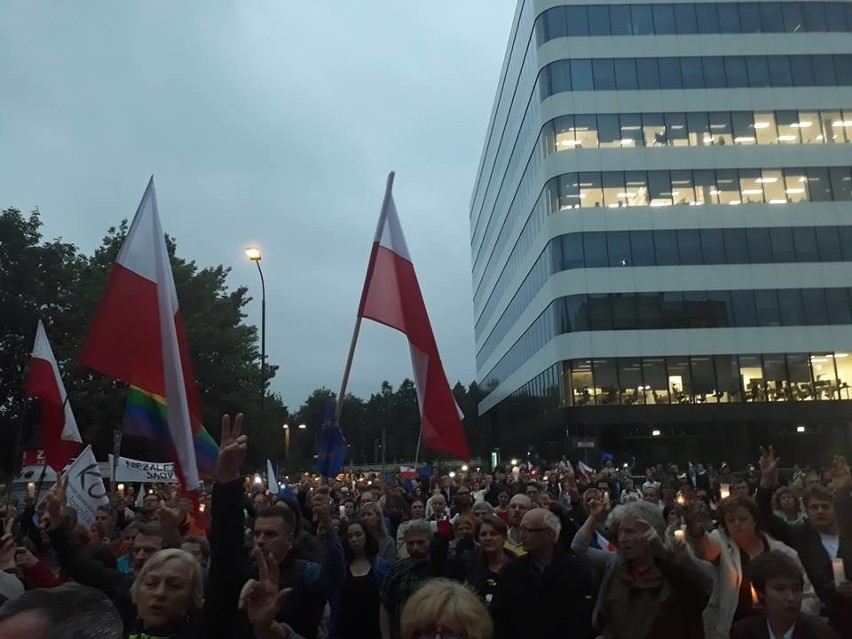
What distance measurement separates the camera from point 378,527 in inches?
269

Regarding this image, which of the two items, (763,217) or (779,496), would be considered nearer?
(779,496)

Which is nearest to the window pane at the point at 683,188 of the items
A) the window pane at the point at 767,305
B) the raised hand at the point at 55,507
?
the window pane at the point at 767,305

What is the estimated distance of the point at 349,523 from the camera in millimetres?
6500

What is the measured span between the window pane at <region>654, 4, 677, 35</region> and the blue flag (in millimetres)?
39664

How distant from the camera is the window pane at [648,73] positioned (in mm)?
40969

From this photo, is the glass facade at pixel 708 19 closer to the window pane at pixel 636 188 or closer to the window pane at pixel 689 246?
the window pane at pixel 636 188

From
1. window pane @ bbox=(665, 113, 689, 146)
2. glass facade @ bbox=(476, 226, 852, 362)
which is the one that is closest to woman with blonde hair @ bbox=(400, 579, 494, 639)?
glass facade @ bbox=(476, 226, 852, 362)

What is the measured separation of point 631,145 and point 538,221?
685 centimetres

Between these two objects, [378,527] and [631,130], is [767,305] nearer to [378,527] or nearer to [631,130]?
[631,130]

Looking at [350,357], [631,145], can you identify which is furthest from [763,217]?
[350,357]

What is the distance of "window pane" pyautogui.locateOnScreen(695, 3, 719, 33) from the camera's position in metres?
41.2

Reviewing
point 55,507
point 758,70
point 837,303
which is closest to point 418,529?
point 55,507

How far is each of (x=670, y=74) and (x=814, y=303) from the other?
14.8 m

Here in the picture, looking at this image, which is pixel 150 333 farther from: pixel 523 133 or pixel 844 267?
pixel 523 133
